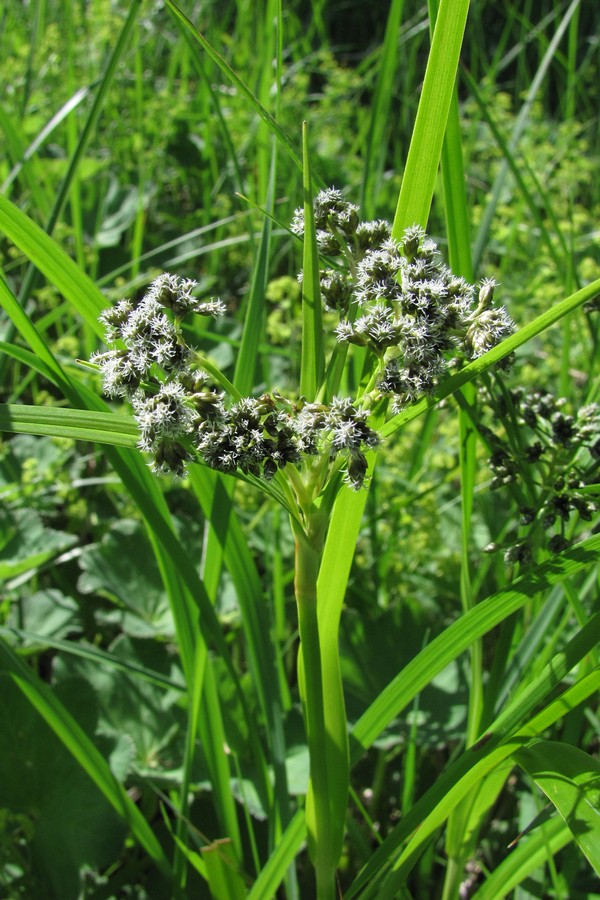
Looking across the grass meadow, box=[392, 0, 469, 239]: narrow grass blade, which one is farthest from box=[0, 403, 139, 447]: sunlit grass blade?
box=[392, 0, 469, 239]: narrow grass blade

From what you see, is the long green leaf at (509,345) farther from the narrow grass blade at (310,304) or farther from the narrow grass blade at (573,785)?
the narrow grass blade at (573,785)

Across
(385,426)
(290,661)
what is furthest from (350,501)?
(290,661)

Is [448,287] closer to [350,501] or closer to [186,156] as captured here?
[350,501]

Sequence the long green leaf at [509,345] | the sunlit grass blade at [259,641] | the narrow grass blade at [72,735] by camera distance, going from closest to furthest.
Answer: the long green leaf at [509,345], the narrow grass blade at [72,735], the sunlit grass blade at [259,641]

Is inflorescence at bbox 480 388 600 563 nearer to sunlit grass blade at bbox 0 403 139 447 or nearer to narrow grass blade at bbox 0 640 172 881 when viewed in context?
sunlit grass blade at bbox 0 403 139 447

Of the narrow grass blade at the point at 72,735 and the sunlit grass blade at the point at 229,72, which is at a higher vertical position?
the sunlit grass blade at the point at 229,72

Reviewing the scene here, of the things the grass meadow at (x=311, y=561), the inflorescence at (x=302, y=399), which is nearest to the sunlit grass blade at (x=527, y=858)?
the grass meadow at (x=311, y=561)
